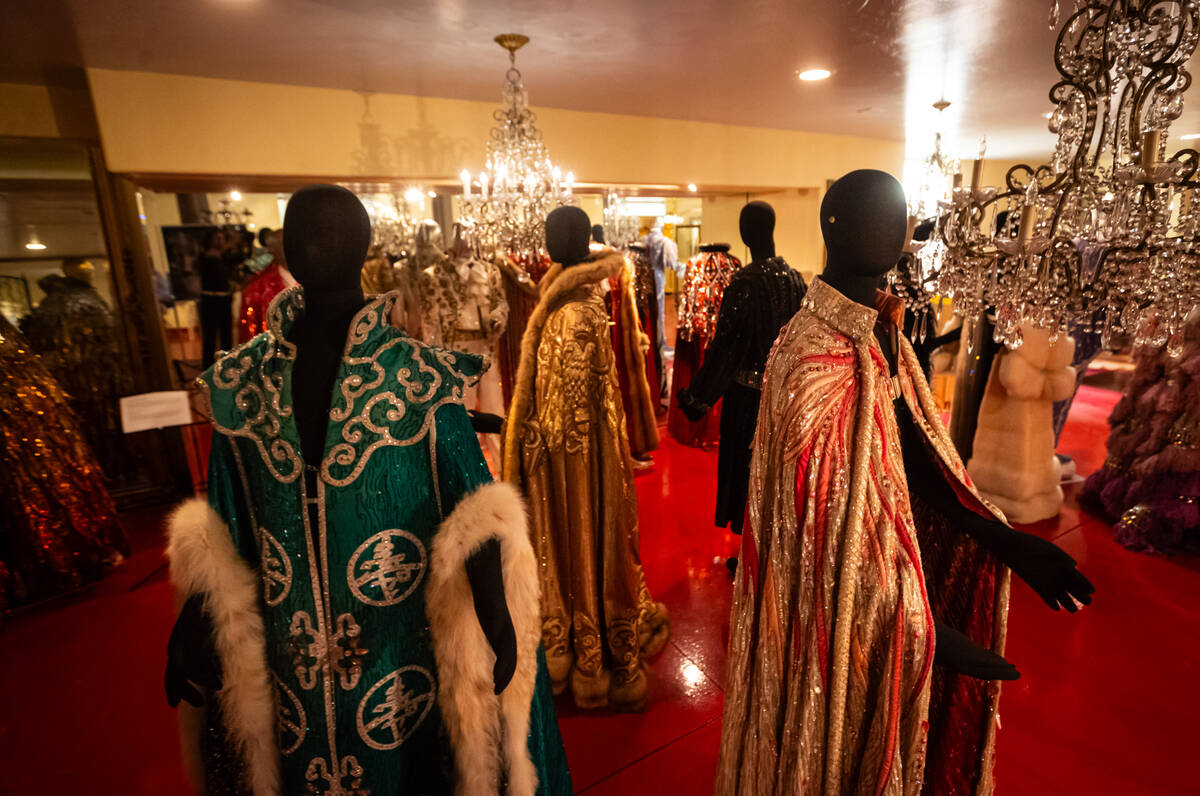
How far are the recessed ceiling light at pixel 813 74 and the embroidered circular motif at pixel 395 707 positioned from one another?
13.2 ft

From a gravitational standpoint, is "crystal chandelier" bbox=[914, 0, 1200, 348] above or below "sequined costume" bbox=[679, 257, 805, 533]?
above

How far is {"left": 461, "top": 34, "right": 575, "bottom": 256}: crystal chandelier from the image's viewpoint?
11.2 ft

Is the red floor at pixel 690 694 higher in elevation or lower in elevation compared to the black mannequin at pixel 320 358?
lower

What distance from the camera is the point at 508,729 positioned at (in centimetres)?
119

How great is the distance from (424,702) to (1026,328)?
3513mm

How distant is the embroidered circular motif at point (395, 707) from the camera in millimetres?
1116

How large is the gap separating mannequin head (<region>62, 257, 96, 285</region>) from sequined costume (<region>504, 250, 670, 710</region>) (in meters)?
3.62

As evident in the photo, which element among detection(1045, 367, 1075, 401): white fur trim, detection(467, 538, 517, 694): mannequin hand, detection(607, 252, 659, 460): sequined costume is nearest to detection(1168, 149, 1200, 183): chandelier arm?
detection(467, 538, 517, 694): mannequin hand

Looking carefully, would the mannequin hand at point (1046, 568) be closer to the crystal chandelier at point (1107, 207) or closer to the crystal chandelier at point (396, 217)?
the crystal chandelier at point (1107, 207)

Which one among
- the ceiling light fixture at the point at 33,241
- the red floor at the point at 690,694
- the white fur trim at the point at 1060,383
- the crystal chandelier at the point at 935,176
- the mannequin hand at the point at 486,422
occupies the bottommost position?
the red floor at the point at 690,694

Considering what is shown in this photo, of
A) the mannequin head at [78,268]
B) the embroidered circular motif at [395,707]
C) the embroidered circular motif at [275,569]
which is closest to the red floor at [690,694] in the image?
the embroidered circular motif at [395,707]

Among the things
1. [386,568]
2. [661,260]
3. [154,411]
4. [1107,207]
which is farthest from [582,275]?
[661,260]

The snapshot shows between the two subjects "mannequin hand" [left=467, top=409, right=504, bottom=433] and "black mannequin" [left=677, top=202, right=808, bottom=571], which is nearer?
"mannequin hand" [left=467, top=409, right=504, bottom=433]

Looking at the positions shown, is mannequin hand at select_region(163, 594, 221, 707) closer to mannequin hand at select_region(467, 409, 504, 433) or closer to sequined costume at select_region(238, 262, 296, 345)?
mannequin hand at select_region(467, 409, 504, 433)
